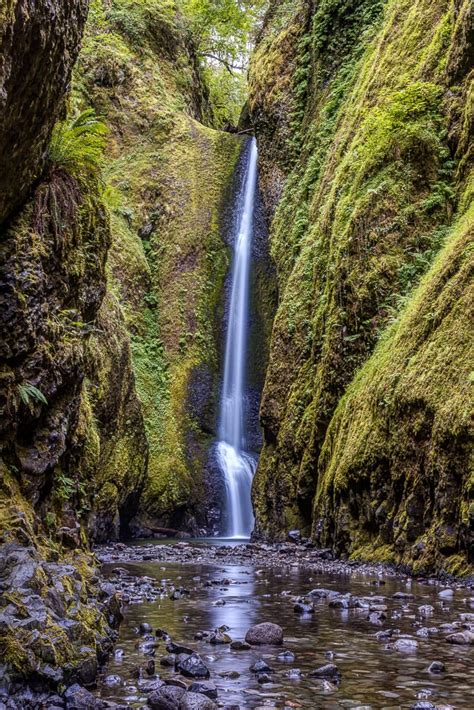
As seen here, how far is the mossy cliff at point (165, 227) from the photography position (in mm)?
24422

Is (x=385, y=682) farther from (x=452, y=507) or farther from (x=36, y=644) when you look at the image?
(x=452, y=507)

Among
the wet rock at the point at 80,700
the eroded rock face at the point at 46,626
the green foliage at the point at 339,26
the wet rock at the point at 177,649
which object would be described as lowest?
the wet rock at the point at 177,649

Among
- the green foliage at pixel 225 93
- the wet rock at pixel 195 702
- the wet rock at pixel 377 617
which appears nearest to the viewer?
the wet rock at pixel 195 702

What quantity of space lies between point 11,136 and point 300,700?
460 centimetres

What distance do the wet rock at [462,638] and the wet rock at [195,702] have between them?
2504mm

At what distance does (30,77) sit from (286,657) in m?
4.83

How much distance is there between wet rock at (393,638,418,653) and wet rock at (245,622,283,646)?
0.94 m

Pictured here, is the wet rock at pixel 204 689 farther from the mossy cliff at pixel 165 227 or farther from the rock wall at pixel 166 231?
the mossy cliff at pixel 165 227

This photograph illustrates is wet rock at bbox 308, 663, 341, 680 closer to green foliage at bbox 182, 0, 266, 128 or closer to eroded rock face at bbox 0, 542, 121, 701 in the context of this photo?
eroded rock face at bbox 0, 542, 121, 701

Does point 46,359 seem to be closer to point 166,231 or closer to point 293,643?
point 293,643

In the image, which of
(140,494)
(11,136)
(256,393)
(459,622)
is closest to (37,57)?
(11,136)

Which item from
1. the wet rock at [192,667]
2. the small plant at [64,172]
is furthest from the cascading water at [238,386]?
the wet rock at [192,667]

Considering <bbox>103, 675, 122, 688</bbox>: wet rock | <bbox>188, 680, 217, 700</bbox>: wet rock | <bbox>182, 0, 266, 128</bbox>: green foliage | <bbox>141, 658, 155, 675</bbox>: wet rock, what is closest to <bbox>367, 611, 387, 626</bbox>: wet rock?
<bbox>141, 658, 155, 675</bbox>: wet rock

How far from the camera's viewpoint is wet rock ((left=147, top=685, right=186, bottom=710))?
4.01m
